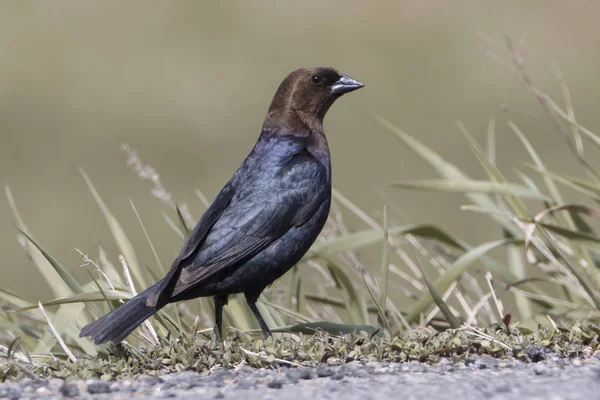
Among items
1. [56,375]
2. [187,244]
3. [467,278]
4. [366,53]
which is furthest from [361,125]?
[56,375]

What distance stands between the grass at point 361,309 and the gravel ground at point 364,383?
83 mm

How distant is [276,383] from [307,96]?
1970 mm

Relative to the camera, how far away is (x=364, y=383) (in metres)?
3.34

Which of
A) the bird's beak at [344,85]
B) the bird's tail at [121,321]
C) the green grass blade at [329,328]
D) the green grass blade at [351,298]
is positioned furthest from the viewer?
the bird's beak at [344,85]

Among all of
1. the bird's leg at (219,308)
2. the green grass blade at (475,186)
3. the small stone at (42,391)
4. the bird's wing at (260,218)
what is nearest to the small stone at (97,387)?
the small stone at (42,391)

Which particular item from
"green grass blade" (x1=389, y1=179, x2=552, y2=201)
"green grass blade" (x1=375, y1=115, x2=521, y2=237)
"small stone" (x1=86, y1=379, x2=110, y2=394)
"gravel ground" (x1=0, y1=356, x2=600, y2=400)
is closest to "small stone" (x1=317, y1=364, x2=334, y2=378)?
"gravel ground" (x1=0, y1=356, x2=600, y2=400)

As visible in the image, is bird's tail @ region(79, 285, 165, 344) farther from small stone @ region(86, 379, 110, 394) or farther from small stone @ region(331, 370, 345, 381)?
small stone @ region(331, 370, 345, 381)

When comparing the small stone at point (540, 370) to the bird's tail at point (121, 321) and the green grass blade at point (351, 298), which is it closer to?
the green grass blade at point (351, 298)

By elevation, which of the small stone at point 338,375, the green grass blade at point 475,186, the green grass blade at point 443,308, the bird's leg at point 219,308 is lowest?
the green grass blade at point 443,308

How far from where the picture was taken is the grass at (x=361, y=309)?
3721 mm

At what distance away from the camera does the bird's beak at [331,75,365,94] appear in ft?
16.9

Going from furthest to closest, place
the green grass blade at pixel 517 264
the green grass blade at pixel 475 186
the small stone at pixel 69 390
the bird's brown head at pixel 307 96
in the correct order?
the bird's brown head at pixel 307 96
the green grass blade at pixel 517 264
the green grass blade at pixel 475 186
the small stone at pixel 69 390

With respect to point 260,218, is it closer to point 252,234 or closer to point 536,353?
point 252,234

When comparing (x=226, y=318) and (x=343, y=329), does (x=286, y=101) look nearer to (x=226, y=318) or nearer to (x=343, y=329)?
(x=226, y=318)
